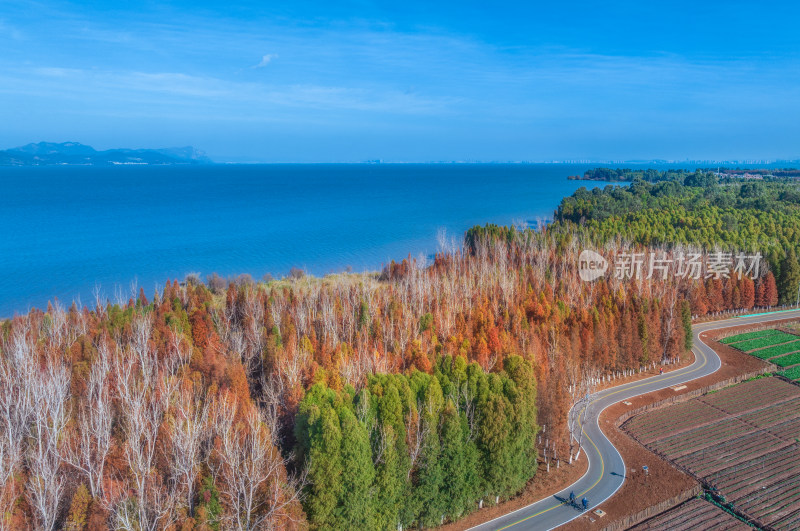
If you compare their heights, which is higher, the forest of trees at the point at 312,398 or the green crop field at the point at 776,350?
the forest of trees at the point at 312,398

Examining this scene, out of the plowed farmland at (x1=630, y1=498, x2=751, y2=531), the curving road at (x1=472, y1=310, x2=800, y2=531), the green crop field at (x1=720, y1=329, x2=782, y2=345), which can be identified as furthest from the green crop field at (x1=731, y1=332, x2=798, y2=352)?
the plowed farmland at (x1=630, y1=498, x2=751, y2=531)

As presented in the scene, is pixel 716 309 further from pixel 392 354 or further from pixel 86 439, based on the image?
pixel 86 439

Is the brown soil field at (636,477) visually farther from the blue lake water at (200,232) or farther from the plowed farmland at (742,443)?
the blue lake water at (200,232)

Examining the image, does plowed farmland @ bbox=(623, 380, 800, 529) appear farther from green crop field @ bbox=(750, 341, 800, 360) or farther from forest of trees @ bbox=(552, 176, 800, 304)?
forest of trees @ bbox=(552, 176, 800, 304)

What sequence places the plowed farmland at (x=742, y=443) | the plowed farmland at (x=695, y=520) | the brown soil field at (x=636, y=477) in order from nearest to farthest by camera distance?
the plowed farmland at (x=695, y=520) → the brown soil field at (x=636, y=477) → the plowed farmland at (x=742, y=443)

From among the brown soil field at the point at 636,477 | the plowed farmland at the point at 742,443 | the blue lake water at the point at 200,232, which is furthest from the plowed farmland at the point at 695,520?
the blue lake water at the point at 200,232

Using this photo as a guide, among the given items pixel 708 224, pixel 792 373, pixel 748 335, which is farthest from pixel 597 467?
pixel 708 224

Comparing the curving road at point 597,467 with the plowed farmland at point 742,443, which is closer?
the curving road at point 597,467

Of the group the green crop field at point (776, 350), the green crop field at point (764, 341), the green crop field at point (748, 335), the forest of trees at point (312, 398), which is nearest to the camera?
the forest of trees at point (312, 398)
